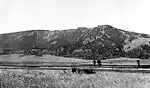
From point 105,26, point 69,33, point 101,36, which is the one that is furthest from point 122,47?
point 69,33

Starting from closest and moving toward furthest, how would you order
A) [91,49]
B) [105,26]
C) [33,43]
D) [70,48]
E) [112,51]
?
[112,51]
[91,49]
[70,48]
[105,26]
[33,43]

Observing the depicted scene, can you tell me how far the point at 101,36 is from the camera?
5655 inches

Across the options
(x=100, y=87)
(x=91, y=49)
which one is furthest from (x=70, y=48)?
(x=100, y=87)

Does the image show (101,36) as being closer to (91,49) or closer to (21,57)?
(91,49)

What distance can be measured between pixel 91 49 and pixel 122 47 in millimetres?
15313

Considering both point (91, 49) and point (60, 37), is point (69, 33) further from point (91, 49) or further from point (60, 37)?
point (91, 49)

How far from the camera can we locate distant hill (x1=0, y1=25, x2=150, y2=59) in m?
108

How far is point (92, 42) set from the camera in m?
138

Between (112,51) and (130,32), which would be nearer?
(112,51)

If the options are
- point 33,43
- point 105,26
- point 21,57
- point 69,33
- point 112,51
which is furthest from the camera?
point 33,43

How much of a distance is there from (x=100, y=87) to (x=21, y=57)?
81946mm

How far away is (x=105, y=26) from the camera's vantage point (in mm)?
156250

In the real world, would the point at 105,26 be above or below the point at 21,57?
above

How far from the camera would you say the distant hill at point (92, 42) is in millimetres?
108450
